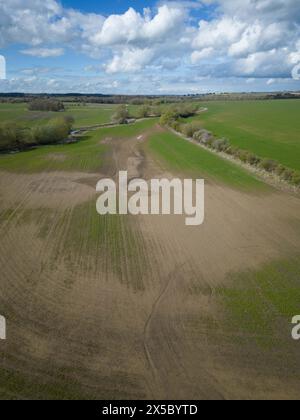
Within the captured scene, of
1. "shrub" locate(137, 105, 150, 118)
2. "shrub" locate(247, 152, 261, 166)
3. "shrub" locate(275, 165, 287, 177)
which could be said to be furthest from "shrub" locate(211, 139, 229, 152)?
"shrub" locate(137, 105, 150, 118)

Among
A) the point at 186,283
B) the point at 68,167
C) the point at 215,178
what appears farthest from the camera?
the point at 68,167

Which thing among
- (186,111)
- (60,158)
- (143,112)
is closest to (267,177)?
(60,158)

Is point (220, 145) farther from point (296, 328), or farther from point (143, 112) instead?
point (143, 112)

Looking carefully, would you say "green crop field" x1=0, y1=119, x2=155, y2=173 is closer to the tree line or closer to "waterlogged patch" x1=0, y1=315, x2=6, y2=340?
the tree line

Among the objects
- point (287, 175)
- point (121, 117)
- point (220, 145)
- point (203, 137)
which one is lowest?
point (287, 175)
